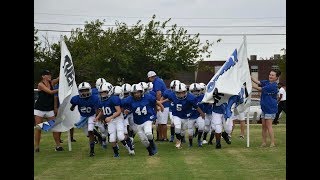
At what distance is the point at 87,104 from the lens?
14172 mm

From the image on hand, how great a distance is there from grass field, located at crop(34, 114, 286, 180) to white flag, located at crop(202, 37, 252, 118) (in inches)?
45.8

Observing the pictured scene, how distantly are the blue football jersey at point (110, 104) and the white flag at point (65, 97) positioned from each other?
1.20 m

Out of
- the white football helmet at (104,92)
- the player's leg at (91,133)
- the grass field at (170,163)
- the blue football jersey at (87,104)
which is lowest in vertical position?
the grass field at (170,163)

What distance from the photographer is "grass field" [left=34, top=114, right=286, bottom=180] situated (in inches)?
421

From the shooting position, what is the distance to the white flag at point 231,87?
14812mm

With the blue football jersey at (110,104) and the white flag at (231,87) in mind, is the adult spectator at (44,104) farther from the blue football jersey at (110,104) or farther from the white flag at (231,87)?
the white flag at (231,87)

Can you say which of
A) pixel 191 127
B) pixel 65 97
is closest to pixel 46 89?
pixel 65 97

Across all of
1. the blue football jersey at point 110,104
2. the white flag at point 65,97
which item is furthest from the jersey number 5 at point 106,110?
the white flag at point 65,97
